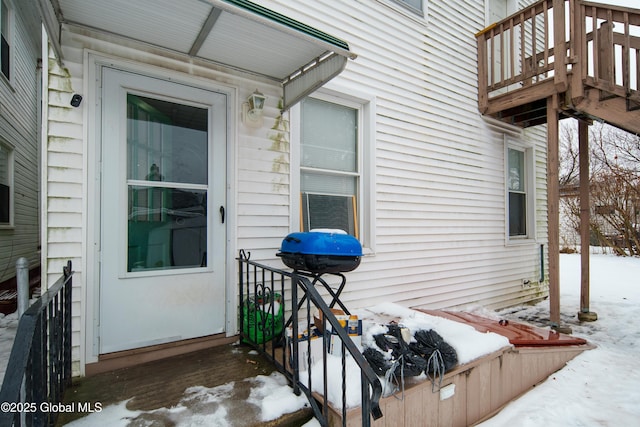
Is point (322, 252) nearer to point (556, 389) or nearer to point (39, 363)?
point (39, 363)

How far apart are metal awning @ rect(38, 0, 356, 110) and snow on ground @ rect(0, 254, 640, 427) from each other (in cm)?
217

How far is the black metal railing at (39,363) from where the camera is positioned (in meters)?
1.00

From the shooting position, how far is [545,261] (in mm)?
5949

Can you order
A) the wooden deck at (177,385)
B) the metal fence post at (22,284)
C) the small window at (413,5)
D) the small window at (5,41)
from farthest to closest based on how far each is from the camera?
the small window at (5,41)
the small window at (413,5)
the wooden deck at (177,385)
the metal fence post at (22,284)

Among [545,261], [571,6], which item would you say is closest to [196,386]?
[571,6]

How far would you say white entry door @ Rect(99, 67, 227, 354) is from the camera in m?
2.36

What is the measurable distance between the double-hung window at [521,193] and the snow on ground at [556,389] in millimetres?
1520

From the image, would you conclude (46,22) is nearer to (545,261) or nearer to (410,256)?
(410,256)

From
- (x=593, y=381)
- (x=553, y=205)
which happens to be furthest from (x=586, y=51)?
(x=593, y=381)

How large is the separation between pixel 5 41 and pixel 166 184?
5098 mm

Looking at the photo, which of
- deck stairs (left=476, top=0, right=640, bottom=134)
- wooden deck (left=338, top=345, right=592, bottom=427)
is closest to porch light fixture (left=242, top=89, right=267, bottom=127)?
wooden deck (left=338, top=345, right=592, bottom=427)

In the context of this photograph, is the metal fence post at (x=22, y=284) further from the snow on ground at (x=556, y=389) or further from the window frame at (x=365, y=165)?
the window frame at (x=365, y=165)

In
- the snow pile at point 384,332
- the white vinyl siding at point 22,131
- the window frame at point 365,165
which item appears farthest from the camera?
the white vinyl siding at point 22,131

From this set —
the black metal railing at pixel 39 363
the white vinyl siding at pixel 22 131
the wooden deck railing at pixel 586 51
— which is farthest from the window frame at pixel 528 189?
the white vinyl siding at pixel 22 131
